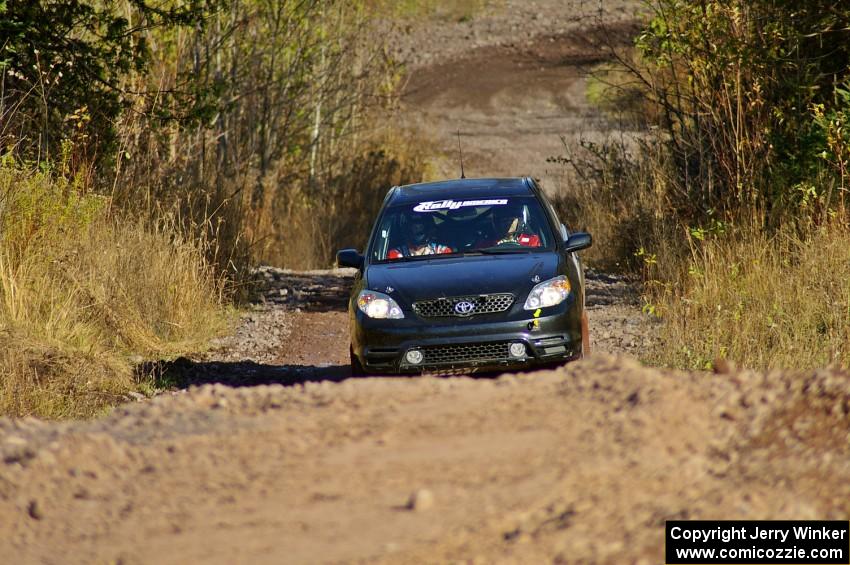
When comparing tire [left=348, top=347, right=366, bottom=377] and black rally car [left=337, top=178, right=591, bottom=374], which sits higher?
black rally car [left=337, top=178, right=591, bottom=374]

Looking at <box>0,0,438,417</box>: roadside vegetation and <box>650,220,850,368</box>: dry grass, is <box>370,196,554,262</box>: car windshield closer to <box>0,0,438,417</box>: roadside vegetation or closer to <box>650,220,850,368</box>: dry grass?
<box>650,220,850,368</box>: dry grass

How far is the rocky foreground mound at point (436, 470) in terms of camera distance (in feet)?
16.1

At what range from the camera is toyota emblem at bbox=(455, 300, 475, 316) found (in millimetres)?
9047

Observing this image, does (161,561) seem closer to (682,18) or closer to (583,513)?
(583,513)

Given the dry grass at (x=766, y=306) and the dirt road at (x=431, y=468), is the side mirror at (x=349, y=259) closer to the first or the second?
the dry grass at (x=766, y=306)

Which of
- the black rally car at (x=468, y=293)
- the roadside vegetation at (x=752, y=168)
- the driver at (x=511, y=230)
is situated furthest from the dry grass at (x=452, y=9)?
the black rally car at (x=468, y=293)

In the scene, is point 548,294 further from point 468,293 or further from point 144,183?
point 144,183

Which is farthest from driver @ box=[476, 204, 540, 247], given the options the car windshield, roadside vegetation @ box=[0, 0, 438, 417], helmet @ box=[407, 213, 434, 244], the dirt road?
the dirt road

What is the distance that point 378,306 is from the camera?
927 centimetres

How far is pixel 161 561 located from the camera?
15.9 ft

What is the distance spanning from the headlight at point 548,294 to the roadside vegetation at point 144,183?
332 centimetres

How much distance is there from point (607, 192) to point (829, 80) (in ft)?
16.0

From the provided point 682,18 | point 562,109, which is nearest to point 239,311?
point 682,18

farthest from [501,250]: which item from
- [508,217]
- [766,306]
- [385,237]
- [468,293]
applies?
[766,306]
